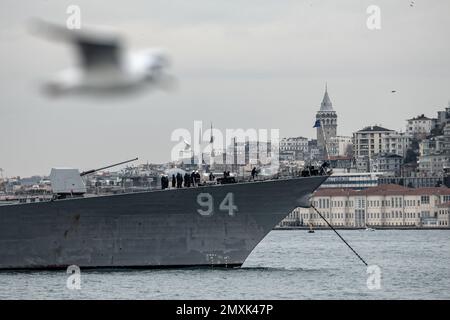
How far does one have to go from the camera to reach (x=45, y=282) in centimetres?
4794

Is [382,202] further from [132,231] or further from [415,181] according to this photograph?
[132,231]

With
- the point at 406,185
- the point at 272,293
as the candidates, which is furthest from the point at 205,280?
the point at 406,185

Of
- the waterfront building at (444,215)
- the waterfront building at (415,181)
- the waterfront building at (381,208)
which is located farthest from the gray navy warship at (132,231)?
the waterfront building at (415,181)

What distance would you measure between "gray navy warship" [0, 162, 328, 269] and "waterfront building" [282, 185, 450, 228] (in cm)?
11487

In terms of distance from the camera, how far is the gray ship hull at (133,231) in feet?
172

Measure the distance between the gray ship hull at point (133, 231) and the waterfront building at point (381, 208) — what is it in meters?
115

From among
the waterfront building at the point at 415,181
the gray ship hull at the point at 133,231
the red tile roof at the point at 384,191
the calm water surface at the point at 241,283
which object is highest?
the waterfront building at the point at 415,181

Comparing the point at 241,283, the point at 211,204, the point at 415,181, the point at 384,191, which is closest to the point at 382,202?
the point at 384,191

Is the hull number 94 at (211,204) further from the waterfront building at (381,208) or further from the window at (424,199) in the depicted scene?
the window at (424,199)

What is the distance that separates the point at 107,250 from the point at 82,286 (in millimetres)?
5995

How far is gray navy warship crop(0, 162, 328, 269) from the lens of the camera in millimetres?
52312

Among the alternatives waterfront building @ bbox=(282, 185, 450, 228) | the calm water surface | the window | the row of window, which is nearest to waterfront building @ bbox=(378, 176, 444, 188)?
waterfront building @ bbox=(282, 185, 450, 228)

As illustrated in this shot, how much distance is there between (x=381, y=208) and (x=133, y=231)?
12222 cm
